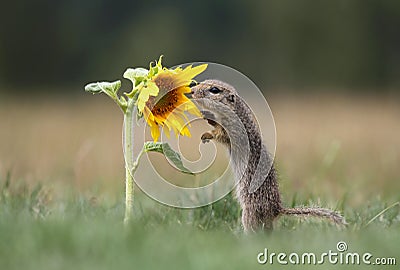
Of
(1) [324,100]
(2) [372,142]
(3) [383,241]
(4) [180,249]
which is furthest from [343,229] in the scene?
(1) [324,100]

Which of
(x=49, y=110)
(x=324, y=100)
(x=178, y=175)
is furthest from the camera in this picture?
(x=49, y=110)

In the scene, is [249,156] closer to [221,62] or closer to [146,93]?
[146,93]

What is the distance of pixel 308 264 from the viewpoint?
4164 mm

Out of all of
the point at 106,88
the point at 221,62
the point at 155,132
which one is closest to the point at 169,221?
the point at 155,132

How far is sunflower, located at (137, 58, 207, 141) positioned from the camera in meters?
4.80

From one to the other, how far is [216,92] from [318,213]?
3.08 feet

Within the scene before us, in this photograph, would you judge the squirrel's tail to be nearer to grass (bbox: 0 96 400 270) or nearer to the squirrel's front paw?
grass (bbox: 0 96 400 270)

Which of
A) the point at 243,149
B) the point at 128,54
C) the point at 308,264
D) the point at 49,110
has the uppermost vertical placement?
the point at 128,54

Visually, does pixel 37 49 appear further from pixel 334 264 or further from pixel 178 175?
pixel 334 264

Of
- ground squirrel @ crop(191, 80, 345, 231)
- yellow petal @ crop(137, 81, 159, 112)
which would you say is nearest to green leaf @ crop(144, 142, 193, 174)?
yellow petal @ crop(137, 81, 159, 112)

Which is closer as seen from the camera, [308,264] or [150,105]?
[308,264]

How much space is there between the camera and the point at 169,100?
16.1ft

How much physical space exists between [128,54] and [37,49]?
12.5 ft

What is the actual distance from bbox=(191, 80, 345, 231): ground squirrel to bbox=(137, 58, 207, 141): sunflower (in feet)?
0.83
